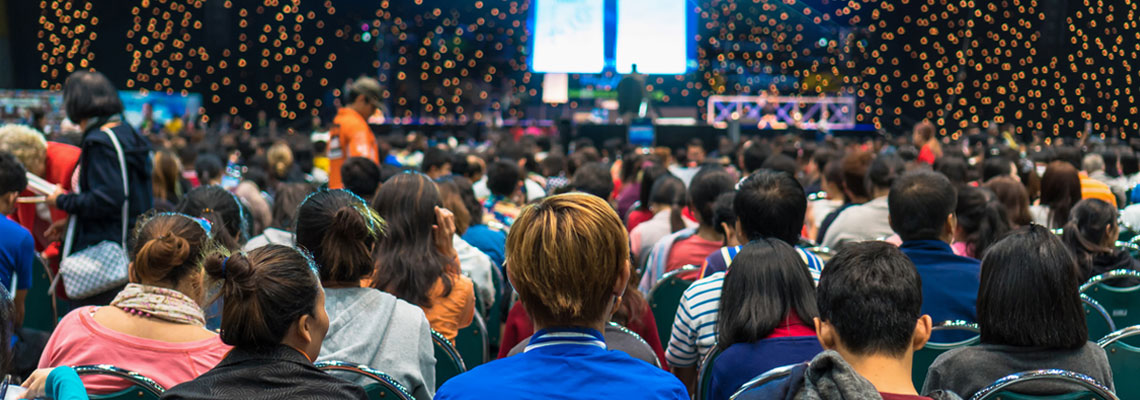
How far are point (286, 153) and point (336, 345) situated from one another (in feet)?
15.5

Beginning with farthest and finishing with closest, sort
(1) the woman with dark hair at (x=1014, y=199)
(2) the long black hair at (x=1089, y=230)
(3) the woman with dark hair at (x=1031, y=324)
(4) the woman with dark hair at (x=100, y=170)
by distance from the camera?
1. (1) the woman with dark hair at (x=1014, y=199)
2. (4) the woman with dark hair at (x=100, y=170)
3. (2) the long black hair at (x=1089, y=230)
4. (3) the woman with dark hair at (x=1031, y=324)

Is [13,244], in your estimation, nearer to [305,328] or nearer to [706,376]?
[305,328]

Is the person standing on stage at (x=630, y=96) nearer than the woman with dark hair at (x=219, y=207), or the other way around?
the woman with dark hair at (x=219, y=207)

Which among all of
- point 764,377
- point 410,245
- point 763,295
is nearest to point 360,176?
point 410,245

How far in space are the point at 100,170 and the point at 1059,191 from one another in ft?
14.0

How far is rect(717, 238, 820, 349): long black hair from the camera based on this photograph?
84.3 inches

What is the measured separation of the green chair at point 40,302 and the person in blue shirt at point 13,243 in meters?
0.54

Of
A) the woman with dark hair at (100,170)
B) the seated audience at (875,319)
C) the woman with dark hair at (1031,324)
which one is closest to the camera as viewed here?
the seated audience at (875,319)

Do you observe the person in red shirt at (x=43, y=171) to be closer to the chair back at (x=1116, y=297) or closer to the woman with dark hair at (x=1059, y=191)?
the chair back at (x=1116, y=297)

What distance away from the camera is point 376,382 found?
1.85m

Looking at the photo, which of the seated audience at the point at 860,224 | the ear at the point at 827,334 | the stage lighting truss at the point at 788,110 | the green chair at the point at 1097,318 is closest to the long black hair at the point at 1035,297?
the ear at the point at 827,334

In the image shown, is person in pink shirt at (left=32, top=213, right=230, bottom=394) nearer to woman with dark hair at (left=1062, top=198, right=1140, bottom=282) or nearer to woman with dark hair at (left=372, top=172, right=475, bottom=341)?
woman with dark hair at (left=372, top=172, right=475, bottom=341)

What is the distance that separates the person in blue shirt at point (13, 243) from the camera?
301 centimetres

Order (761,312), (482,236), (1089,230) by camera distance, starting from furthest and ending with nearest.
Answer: (482,236) → (1089,230) → (761,312)
